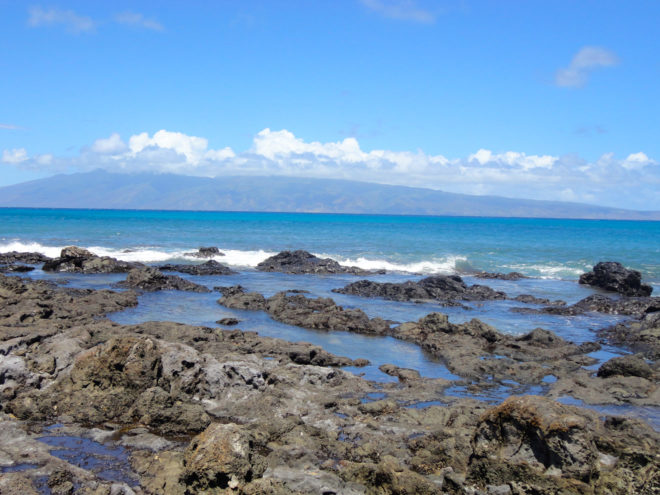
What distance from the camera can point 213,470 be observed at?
256 inches

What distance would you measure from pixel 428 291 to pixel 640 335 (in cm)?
979

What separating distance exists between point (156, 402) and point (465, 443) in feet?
17.1

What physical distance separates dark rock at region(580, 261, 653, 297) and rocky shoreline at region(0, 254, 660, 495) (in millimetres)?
14576

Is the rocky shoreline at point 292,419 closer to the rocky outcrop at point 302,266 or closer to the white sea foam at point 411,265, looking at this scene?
the rocky outcrop at point 302,266

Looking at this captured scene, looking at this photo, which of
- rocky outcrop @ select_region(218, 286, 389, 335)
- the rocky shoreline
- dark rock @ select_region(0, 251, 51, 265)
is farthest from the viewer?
dark rock @ select_region(0, 251, 51, 265)

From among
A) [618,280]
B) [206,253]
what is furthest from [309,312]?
[206,253]

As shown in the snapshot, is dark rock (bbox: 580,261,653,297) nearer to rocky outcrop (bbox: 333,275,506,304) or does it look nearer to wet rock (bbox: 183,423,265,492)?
rocky outcrop (bbox: 333,275,506,304)

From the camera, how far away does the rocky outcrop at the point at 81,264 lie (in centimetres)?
3052

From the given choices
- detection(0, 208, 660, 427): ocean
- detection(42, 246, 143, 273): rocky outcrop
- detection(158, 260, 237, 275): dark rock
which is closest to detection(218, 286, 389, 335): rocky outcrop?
detection(0, 208, 660, 427): ocean

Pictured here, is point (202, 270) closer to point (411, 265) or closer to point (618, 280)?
point (411, 265)

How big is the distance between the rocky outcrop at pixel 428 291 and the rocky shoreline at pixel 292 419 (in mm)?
8602

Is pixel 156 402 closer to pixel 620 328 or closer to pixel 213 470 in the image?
pixel 213 470

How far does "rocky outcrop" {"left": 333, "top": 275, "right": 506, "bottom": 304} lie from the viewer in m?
24.9

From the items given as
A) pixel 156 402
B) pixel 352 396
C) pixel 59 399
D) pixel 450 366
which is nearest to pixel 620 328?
pixel 450 366
